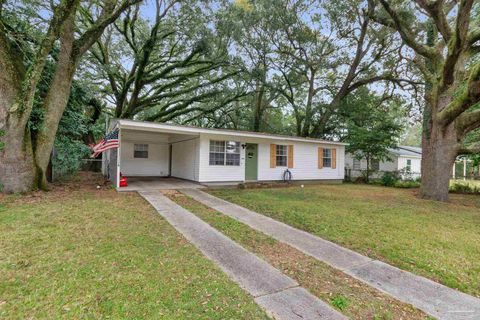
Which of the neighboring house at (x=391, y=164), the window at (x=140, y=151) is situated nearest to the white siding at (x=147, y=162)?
the window at (x=140, y=151)

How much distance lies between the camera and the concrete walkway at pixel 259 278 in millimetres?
2322

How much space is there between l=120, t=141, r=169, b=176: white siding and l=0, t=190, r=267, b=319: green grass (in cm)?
864

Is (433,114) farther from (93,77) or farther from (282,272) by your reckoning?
(93,77)

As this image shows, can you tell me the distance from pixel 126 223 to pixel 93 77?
1369 cm

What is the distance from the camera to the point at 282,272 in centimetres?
309

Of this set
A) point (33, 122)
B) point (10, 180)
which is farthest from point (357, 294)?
point (33, 122)

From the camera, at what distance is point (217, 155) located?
10.8 m

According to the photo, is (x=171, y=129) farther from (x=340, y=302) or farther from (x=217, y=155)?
(x=340, y=302)

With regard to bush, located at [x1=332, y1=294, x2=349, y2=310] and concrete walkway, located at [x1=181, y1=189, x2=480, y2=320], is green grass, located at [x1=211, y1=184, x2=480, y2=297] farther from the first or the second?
bush, located at [x1=332, y1=294, x2=349, y2=310]

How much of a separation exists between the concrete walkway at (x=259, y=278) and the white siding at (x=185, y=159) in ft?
20.2

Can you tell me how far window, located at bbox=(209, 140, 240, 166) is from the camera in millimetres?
10664

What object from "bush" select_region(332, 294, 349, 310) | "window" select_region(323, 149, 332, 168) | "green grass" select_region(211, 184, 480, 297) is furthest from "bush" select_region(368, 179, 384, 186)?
"bush" select_region(332, 294, 349, 310)

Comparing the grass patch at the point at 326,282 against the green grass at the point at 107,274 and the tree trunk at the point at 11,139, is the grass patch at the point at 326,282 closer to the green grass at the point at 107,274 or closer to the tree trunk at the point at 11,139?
the green grass at the point at 107,274

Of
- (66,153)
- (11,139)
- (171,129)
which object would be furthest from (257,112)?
(11,139)
